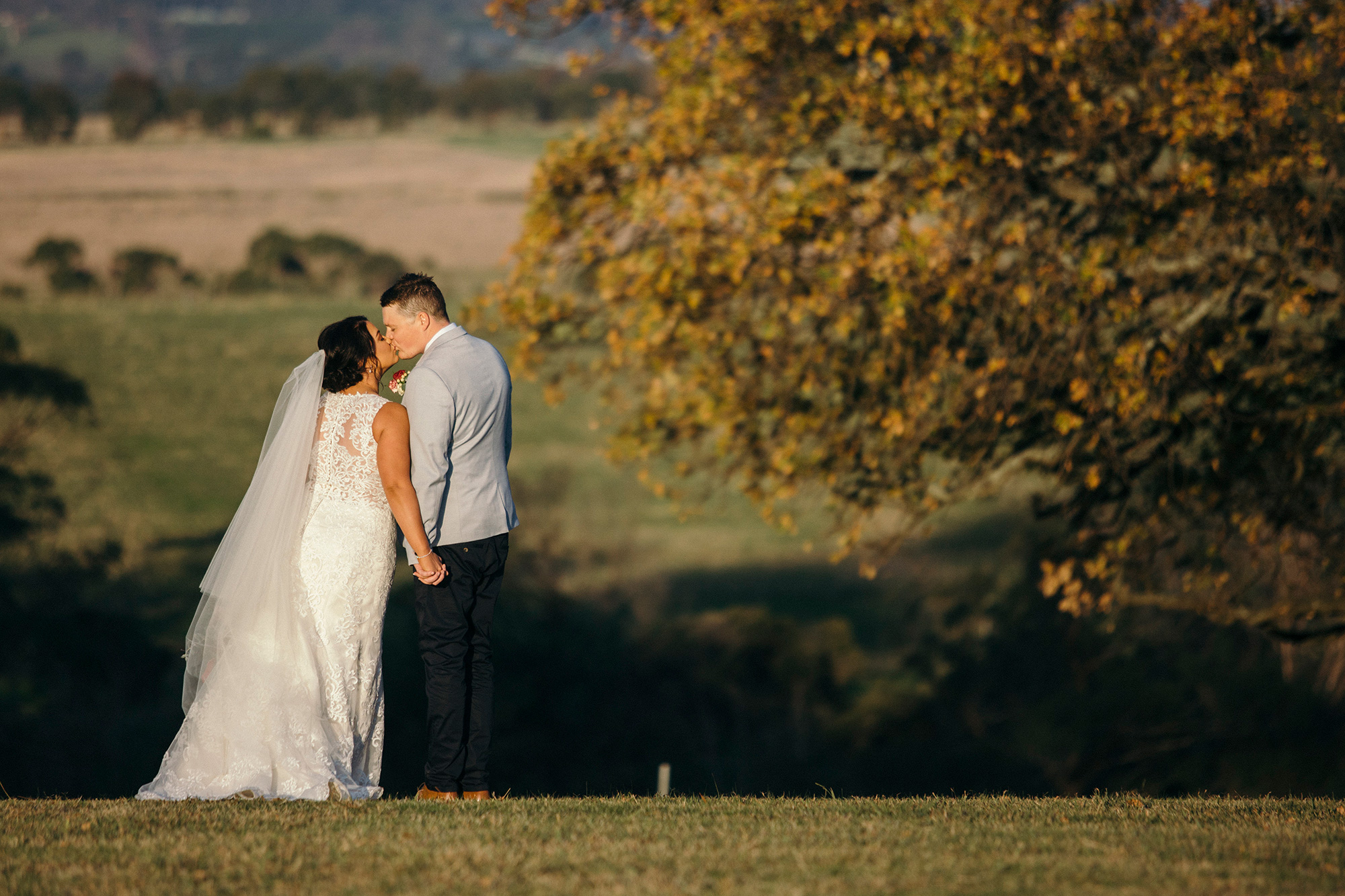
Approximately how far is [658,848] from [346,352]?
2.68 m

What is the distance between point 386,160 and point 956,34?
58574 mm

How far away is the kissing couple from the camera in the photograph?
582 cm

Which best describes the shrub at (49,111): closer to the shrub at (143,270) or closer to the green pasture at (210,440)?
the shrub at (143,270)

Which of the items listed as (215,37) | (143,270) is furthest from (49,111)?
(215,37)

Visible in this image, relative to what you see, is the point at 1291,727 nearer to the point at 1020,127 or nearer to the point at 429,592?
the point at 1020,127

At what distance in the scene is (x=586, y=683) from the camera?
2941 centimetres

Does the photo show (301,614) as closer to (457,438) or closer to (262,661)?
(262,661)

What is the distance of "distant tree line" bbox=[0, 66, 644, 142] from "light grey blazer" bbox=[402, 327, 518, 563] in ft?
148

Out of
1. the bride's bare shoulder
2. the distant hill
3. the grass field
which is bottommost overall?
the grass field

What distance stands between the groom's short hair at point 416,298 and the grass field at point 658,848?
215 cm

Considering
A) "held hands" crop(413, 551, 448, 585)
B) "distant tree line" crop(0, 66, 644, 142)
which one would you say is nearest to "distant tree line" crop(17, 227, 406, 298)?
"distant tree line" crop(0, 66, 644, 142)

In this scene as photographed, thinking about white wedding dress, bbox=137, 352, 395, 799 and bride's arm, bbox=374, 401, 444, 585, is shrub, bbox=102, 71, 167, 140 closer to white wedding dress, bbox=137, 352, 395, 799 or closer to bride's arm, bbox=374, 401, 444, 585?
white wedding dress, bbox=137, 352, 395, 799

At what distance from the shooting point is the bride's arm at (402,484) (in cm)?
566

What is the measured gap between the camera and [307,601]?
609 centimetres
